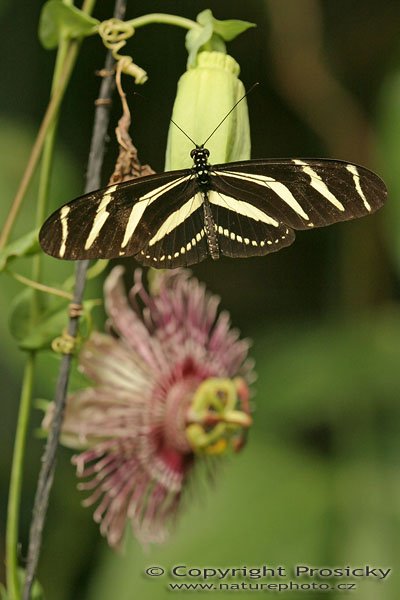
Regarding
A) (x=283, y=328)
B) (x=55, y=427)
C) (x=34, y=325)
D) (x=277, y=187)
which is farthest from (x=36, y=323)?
(x=283, y=328)

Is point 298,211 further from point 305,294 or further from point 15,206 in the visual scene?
point 305,294

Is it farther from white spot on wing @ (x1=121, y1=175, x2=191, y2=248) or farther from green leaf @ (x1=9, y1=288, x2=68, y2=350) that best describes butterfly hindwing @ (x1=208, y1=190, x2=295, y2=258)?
green leaf @ (x1=9, y1=288, x2=68, y2=350)

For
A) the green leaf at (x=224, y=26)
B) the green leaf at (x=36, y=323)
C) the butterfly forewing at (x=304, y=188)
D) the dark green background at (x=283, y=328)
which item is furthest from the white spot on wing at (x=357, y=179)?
the dark green background at (x=283, y=328)

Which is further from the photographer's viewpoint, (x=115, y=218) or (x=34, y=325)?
(x=34, y=325)

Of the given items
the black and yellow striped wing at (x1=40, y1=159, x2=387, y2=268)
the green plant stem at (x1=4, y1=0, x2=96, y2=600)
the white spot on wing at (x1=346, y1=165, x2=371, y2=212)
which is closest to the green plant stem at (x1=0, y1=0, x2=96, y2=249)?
the green plant stem at (x1=4, y1=0, x2=96, y2=600)

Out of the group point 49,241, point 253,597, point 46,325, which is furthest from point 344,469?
point 49,241

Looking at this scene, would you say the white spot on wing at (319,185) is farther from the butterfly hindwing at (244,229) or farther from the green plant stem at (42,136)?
the green plant stem at (42,136)

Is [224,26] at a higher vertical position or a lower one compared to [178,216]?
higher

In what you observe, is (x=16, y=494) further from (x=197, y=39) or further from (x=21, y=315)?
(x=197, y=39)
